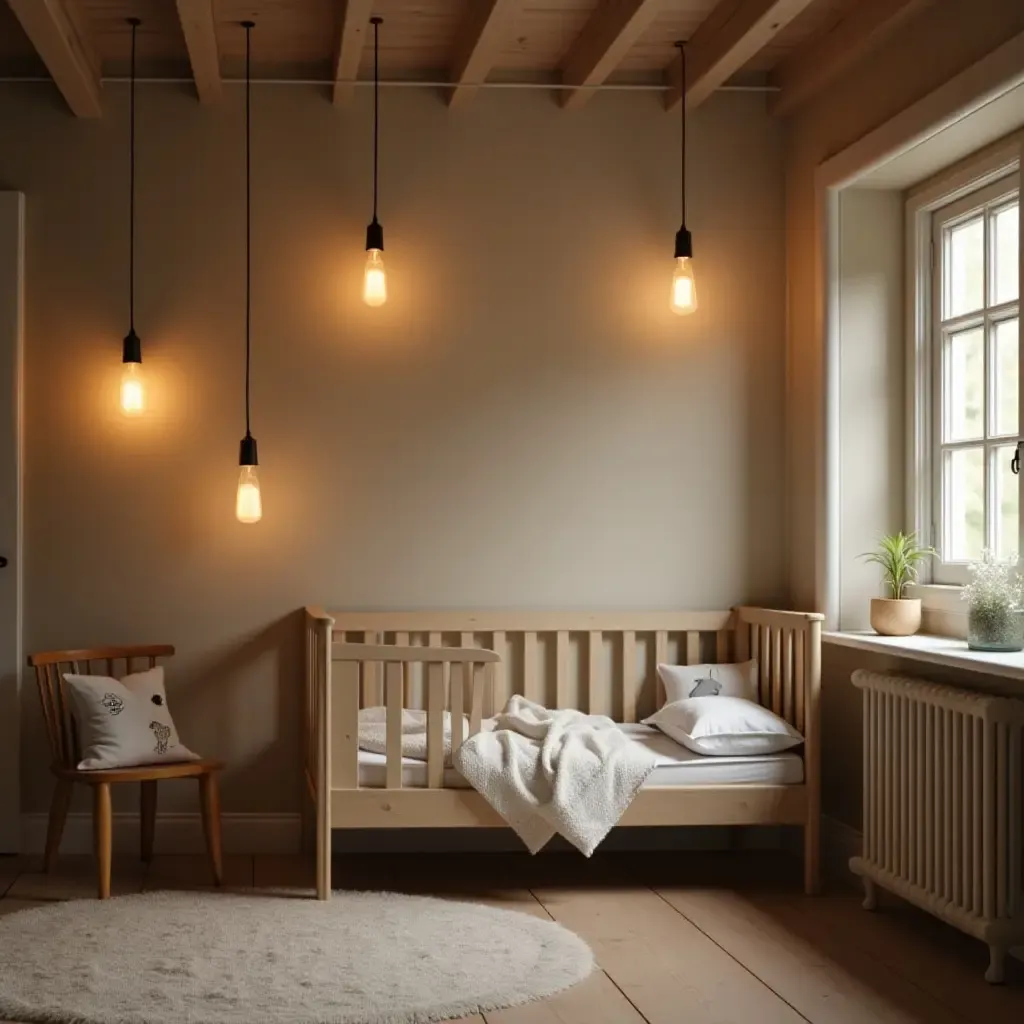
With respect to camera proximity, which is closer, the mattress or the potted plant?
the mattress

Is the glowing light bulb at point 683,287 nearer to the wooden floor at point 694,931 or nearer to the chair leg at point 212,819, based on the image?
the wooden floor at point 694,931

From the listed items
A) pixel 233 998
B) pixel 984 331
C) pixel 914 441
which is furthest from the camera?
pixel 914 441

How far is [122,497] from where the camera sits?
4.48 metres

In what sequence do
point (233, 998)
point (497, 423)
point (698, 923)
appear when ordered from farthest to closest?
point (497, 423) < point (698, 923) < point (233, 998)

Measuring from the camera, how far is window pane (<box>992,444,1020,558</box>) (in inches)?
150

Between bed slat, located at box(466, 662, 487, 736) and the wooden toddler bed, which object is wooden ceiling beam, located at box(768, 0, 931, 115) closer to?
the wooden toddler bed

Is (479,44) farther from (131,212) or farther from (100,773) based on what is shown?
(100,773)

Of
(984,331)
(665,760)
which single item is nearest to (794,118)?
(984,331)

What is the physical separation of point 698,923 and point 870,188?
2.21 m

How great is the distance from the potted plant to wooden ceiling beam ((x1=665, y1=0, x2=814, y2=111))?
1.46 metres

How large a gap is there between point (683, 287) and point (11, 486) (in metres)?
2.15

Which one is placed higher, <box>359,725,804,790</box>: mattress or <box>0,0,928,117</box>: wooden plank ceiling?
<box>0,0,928,117</box>: wooden plank ceiling

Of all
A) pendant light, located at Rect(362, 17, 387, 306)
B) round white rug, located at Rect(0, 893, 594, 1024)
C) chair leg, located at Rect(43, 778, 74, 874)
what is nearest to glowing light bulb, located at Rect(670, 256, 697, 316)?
pendant light, located at Rect(362, 17, 387, 306)

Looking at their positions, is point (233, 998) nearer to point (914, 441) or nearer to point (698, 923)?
point (698, 923)
